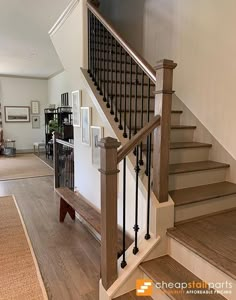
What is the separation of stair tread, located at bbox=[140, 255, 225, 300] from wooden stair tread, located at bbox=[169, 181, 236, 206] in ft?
1.41

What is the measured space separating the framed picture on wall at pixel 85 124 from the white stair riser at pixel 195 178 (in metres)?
1.29

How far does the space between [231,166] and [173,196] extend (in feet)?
2.83

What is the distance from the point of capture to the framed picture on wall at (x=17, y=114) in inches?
359

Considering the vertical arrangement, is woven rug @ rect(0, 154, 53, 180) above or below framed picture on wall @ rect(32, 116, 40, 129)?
below

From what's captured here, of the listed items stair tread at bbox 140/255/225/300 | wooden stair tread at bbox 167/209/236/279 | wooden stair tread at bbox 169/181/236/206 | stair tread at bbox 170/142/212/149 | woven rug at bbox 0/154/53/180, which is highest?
stair tread at bbox 170/142/212/149

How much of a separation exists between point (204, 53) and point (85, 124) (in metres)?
1.64

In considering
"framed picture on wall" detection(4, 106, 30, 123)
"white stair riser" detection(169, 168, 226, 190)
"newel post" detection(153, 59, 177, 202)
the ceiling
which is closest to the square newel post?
"newel post" detection(153, 59, 177, 202)

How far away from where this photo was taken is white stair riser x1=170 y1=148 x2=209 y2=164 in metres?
2.52

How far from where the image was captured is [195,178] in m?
2.31

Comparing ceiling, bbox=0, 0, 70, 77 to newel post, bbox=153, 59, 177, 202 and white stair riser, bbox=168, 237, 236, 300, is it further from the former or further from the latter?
white stair riser, bbox=168, 237, 236, 300

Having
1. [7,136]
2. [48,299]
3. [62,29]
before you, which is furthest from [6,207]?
[7,136]

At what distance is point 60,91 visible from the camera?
841cm

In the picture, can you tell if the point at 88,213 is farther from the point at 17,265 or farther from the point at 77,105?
the point at 77,105

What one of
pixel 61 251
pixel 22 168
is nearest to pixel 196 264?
pixel 61 251
